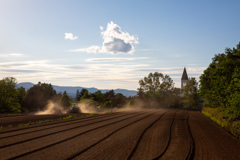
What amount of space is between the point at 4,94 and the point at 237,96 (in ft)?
130

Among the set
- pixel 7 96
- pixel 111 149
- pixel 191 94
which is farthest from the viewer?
pixel 191 94

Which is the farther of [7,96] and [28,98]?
[28,98]

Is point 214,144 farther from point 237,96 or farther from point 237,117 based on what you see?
point 237,117

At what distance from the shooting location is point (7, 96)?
4150cm

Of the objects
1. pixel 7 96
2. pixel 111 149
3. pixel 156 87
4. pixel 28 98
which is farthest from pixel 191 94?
pixel 111 149

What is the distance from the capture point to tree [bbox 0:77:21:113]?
40375 millimetres

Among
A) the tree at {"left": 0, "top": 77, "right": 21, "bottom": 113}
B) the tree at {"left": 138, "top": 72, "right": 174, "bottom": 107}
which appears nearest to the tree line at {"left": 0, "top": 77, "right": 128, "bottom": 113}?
the tree at {"left": 0, "top": 77, "right": 21, "bottom": 113}

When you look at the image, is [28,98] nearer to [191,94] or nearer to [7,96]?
[7,96]

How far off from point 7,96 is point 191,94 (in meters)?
56.5

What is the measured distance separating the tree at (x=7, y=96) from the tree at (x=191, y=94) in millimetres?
54073

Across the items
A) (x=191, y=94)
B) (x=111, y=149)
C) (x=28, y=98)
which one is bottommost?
(x=111, y=149)

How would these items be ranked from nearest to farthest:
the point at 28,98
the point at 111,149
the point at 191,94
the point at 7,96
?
the point at 111,149 < the point at 7,96 < the point at 28,98 < the point at 191,94

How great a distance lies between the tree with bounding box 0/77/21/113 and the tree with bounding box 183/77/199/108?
54073 millimetres

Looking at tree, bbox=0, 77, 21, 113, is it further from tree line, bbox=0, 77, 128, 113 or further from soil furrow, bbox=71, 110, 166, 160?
soil furrow, bbox=71, 110, 166, 160
